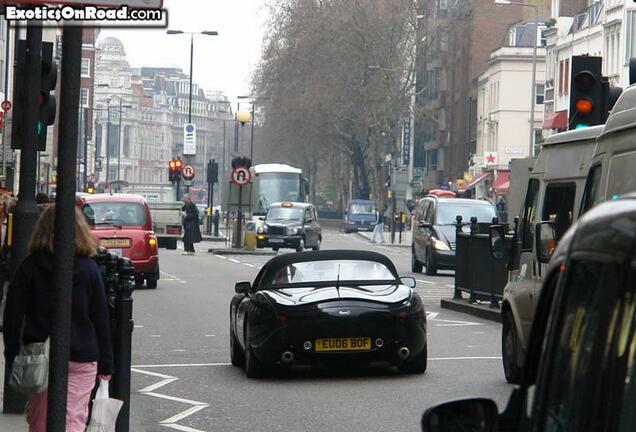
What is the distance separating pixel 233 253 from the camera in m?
57.2

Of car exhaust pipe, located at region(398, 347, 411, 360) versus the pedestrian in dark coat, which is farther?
the pedestrian in dark coat

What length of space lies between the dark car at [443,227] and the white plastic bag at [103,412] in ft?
102

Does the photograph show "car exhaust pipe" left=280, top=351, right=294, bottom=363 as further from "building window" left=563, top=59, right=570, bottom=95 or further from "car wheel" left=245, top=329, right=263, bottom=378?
"building window" left=563, top=59, right=570, bottom=95

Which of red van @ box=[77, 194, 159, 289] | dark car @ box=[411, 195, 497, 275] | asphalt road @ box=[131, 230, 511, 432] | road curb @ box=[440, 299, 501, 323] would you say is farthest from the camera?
dark car @ box=[411, 195, 497, 275]

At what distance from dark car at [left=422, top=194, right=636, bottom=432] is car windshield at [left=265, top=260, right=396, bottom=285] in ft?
40.4

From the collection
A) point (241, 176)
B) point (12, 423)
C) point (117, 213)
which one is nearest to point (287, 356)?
point (12, 423)

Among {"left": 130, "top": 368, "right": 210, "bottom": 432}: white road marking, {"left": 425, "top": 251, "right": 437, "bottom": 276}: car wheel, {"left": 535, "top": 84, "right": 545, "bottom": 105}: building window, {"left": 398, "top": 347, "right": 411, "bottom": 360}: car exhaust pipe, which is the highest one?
{"left": 535, "top": 84, "right": 545, "bottom": 105}: building window

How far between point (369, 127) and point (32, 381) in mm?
93261

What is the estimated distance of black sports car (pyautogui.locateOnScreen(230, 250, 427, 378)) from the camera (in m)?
15.5

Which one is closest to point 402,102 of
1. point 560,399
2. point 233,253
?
point 233,253

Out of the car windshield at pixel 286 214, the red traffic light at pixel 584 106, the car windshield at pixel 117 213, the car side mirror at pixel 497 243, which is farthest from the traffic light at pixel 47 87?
the car windshield at pixel 286 214

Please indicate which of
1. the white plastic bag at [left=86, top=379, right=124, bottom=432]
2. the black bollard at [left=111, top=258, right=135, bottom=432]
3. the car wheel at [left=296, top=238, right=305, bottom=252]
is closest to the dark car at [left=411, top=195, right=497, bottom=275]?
the car wheel at [left=296, top=238, right=305, bottom=252]

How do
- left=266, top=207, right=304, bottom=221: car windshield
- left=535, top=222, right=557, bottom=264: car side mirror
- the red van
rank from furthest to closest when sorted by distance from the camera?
1. left=266, top=207, right=304, bottom=221: car windshield
2. the red van
3. left=535, top=222, right=557, bottom=264: car side mirror

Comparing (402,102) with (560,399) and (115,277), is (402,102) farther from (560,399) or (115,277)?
(560,399)
